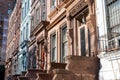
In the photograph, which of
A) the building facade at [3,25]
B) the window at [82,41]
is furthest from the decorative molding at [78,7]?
the building facade at [3,25]

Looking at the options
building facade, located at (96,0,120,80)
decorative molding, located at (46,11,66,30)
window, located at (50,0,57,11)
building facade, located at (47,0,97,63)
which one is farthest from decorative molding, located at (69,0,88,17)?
window, located at (50,0,57,11)


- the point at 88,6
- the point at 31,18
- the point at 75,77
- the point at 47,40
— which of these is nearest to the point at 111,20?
the point at 88,6

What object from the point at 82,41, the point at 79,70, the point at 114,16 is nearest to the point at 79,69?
the point at 79,70

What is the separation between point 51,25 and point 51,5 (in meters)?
1.66

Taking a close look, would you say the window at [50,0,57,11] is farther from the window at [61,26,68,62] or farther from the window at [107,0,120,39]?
the window at [107,0,120,39]

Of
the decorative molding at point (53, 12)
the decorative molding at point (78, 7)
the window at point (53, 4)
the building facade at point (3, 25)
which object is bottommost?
the decorative molding at point (78, 7)

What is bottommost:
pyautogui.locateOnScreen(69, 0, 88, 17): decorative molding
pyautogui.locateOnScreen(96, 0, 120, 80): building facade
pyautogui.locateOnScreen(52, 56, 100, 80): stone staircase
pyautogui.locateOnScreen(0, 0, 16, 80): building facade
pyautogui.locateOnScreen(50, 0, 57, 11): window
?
pyautogui.locateOnScreen(52, 56, 100, 80): stone staircase

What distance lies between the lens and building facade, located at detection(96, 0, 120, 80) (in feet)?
Answer: 25.0

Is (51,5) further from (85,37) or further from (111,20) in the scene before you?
(111,20)

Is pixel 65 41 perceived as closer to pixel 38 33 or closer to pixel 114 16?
pixel 38 33

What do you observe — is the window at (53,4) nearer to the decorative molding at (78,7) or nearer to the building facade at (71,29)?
the building facade at (71,29)

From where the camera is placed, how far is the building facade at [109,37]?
7634 mm

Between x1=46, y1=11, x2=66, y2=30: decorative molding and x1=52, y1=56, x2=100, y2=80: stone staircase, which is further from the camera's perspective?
x1=46, y1=11, x2=66, y2=30: decorative molding

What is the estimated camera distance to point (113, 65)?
7664mm
